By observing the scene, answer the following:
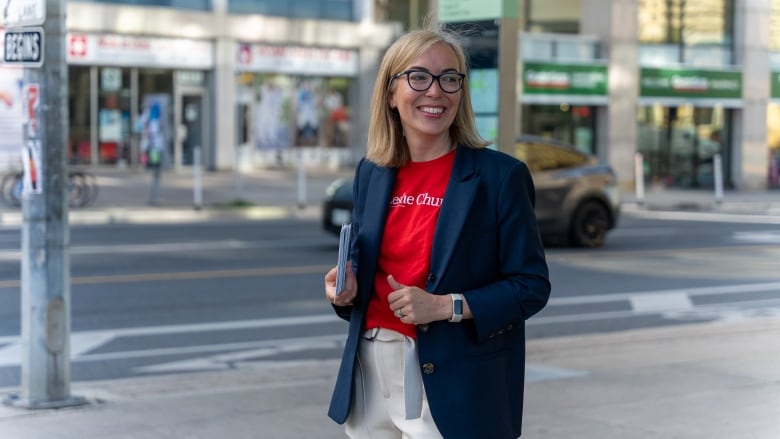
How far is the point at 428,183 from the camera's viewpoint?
3637 mm

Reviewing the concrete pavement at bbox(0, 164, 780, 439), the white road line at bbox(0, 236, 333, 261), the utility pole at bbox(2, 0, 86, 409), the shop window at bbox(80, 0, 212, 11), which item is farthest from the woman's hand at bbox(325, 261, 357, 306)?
the shop window at bbox(80, 0, 212, 11)

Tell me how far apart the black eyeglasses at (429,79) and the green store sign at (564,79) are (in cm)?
3093

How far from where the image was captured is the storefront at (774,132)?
40406 mm

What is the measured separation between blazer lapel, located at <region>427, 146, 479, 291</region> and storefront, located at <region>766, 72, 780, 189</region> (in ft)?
127

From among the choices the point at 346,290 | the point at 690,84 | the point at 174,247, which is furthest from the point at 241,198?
the point at 346,290

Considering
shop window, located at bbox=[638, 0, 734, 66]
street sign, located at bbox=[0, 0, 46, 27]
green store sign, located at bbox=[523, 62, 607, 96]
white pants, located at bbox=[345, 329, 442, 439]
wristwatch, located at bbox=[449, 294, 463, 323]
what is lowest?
white pants, located at bbox=[345, 329, 442, 439]

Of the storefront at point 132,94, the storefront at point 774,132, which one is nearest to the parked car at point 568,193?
the storefront at point 132,94

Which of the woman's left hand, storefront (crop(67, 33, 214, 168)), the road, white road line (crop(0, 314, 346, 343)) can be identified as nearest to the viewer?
the woman's left hand

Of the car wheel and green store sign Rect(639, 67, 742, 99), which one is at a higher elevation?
green store sign Rect(639, 67, 742, 99)

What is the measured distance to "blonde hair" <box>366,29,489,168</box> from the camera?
3.61 metres

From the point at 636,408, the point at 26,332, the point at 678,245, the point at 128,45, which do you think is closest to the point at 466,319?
the point at 636,408

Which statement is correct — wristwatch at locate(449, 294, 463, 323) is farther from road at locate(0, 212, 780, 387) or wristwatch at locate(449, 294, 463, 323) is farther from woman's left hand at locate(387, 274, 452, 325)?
road at locate(0, 212, 780, 387)

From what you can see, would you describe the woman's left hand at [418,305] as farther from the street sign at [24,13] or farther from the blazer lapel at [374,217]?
the street sign at [24,13]

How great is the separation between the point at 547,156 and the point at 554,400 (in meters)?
11.2
